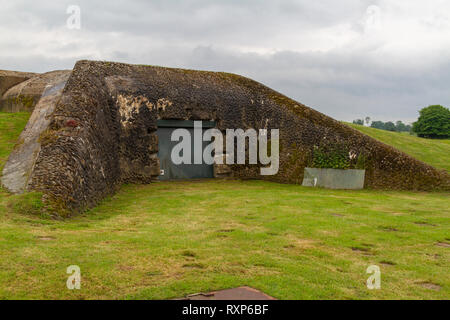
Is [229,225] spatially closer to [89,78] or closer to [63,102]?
[63,102]

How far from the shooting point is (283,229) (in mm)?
9086

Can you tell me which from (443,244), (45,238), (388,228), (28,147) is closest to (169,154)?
(28,147)

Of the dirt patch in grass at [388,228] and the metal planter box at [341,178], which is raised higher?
the metal planter box at [341,178]

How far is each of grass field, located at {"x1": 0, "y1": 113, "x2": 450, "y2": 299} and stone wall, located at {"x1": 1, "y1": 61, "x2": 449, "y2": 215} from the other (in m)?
3.68

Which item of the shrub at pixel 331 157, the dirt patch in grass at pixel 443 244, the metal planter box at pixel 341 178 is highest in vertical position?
the shrub at pixel 331 157

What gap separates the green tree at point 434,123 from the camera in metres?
60.9

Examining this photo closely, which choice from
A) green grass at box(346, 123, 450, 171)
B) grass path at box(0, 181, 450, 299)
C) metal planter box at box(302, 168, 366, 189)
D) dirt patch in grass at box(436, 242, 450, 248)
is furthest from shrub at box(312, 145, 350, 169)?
green grass at box(346, 123, 450, 171)

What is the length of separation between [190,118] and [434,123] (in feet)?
174

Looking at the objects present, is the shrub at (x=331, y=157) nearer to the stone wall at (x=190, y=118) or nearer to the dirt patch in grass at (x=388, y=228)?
the stone wall at (x=190, y=118)

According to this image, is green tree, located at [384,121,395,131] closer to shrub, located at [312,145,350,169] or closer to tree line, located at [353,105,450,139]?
tree line, located at [353,105,450,139]

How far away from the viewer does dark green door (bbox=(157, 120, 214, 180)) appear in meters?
18.6
